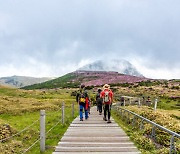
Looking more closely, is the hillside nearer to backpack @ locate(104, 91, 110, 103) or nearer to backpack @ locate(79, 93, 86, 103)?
backpack @ locate(79, 93, 86, 103)

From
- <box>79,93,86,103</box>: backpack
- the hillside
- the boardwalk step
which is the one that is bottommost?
the boardwalk step

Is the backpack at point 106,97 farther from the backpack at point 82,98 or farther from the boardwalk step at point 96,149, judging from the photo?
the boardwalk step at point 96,149

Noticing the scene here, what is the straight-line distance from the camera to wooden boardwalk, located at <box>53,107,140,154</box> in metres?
13.2

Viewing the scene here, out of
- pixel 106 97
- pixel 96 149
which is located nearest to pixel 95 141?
pixel 96 149

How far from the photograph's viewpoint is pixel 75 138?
51.7 ft

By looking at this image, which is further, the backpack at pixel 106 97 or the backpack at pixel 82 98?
A: the backpack at pixel 82 98

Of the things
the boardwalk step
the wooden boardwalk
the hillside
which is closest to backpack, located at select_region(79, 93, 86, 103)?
the wooden boardwalk

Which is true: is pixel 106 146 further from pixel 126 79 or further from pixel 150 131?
pixel 126 79

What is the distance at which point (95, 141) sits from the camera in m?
15.2

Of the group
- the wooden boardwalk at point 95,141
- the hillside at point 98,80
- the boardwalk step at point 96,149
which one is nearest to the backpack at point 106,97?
the wooden boardwalk at point 95,141

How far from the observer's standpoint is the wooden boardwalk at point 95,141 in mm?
13188

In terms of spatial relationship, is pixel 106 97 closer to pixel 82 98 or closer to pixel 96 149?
pixel 82 98

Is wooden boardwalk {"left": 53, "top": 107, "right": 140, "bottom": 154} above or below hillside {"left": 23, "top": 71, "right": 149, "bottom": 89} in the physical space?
below

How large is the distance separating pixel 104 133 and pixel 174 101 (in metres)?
39.3
